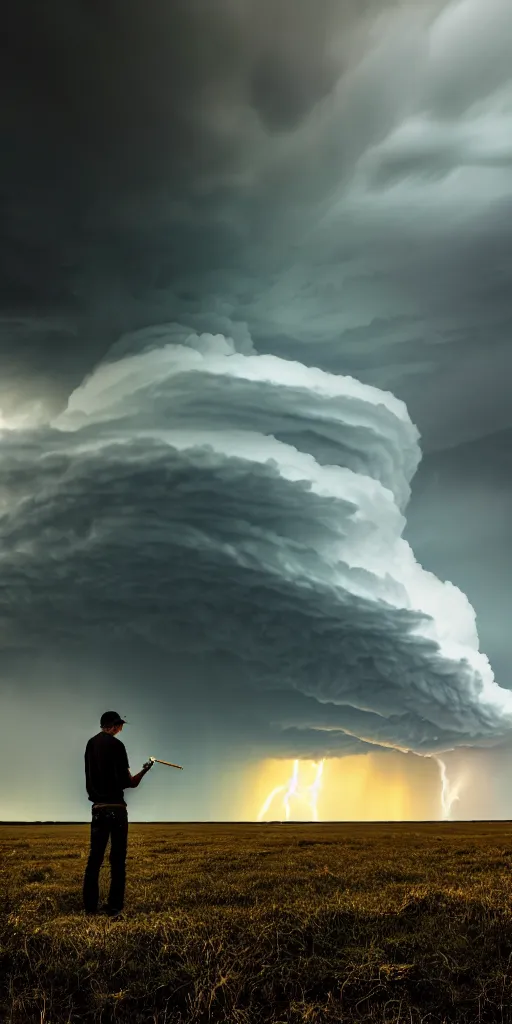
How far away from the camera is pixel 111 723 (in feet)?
42.4

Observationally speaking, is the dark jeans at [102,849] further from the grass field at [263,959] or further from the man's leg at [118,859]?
the grass field at [263,959]

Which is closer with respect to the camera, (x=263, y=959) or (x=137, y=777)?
(x=263, y=959)

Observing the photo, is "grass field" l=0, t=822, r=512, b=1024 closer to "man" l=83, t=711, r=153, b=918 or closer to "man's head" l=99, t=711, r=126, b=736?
"man" l=83, t=711, r=153, b=918

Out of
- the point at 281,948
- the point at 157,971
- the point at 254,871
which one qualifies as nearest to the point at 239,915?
the point at 281,948

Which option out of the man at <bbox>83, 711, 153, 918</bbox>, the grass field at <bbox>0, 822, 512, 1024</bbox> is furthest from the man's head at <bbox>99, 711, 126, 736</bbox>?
the grass field at <bbox>0, 822, 512, 1024</bbox>

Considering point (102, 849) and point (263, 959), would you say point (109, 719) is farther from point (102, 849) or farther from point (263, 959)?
point (263, 959)

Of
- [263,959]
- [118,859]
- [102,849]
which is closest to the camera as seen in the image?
[263,959]

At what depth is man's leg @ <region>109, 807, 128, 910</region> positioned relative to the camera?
475 inches

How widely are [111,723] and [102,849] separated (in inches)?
79.9

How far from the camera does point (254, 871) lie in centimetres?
1886

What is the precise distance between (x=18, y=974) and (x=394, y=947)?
4.47 m

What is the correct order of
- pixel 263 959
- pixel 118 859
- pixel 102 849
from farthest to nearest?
pixel 102 849, pixel 118 859, pixel 263 959

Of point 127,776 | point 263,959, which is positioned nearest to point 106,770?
point 127,776

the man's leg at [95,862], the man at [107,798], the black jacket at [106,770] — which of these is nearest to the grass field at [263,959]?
the man's leg at [95,862]
